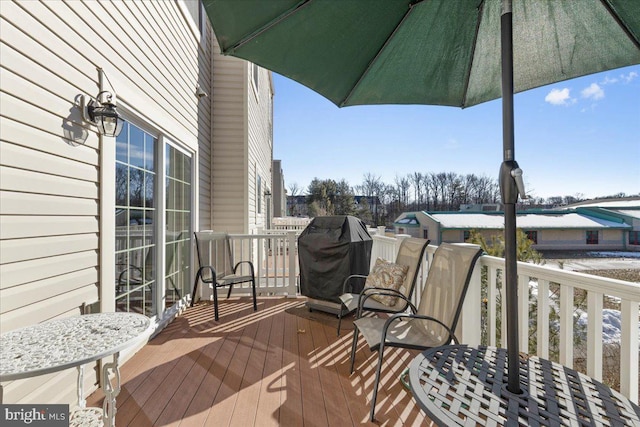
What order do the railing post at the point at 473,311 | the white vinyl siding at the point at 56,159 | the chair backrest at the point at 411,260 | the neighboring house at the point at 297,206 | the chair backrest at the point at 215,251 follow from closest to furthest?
the white vinyl siding at the point at 56,159, the railing post at the point at 473,311, the chair backrest at the point at 411,260, the chair backrest at the point at 215,251, the neighboring house at the point at 297,206

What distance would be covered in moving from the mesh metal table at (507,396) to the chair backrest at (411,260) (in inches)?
63.3

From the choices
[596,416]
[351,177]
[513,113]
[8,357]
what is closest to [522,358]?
[596,416]

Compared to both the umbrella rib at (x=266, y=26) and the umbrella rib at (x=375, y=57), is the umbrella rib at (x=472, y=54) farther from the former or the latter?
the umbrella rib at (x=266, y=26)

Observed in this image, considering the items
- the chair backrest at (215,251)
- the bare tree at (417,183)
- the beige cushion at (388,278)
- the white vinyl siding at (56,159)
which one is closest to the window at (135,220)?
the white vinyl siding at (56,159)

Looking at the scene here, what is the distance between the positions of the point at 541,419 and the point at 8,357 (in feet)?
6.19

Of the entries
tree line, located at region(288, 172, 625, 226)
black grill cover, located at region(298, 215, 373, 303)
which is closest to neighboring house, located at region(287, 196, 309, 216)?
tree line, located at region(288, 172, 625, 226)

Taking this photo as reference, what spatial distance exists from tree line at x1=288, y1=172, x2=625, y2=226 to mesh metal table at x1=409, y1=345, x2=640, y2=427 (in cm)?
2644

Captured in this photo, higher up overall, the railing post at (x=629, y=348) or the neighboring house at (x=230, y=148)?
the neighboring house at (x=230, y=148)

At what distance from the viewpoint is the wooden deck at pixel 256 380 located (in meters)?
1.98

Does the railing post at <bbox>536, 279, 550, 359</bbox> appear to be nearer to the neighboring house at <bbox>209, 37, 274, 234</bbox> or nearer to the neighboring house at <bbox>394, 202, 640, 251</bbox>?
the neighboring house at <bbox>209, 37, 274, 234</bbox>

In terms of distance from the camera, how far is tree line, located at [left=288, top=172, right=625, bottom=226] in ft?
95.3

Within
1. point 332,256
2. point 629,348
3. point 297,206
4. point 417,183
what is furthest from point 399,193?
point 629,348

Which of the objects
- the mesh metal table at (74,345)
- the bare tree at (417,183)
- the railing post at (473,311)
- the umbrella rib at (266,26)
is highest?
the bare tree at (417,183)

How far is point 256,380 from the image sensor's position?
242 centimetres
